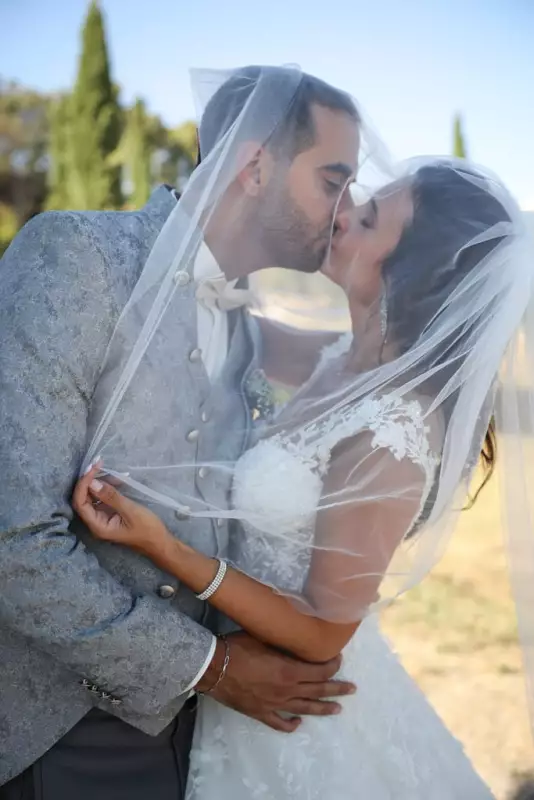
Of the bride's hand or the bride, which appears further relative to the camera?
the bride

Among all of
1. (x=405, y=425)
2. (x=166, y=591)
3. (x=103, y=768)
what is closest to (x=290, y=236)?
(x=405, y=425)

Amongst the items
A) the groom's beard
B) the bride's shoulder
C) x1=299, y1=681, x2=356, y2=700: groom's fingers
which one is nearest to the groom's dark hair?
the groom's beard

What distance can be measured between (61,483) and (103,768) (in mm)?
716

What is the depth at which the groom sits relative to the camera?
1647mm

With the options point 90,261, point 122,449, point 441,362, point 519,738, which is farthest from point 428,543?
point 519,738

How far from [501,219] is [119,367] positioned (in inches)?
40.8

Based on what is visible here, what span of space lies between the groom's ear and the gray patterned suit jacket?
0.80 feet

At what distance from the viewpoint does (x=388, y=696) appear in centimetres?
218

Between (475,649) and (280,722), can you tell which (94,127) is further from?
(280,722)

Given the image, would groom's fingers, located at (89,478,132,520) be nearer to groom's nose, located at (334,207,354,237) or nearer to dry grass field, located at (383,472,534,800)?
groom's nose, located at (334,207,354,237)

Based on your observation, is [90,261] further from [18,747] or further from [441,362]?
[18,747]

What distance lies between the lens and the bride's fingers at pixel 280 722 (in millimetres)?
1943

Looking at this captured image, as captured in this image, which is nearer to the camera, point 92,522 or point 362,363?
point 92,522

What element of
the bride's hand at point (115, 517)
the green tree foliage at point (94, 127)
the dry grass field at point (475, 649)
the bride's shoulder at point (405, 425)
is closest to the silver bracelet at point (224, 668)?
the bride's hand at point (115, 517)
